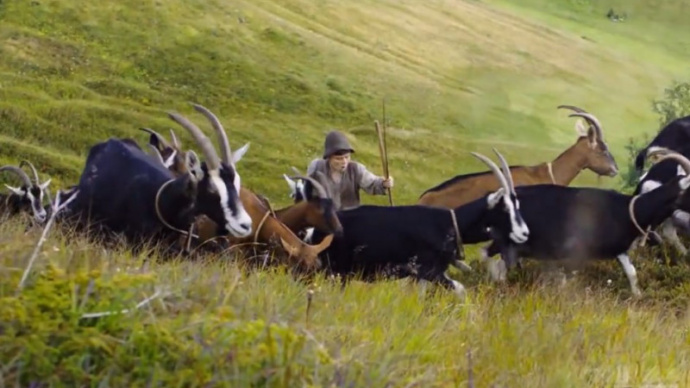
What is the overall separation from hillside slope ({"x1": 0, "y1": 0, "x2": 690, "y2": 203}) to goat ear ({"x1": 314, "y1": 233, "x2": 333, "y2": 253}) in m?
22.1

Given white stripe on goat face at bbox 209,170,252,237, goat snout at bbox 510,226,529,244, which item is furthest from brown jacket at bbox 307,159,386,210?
white stripe on goat face at bbox 209,170,252,237

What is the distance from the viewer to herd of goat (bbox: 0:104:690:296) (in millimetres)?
11250

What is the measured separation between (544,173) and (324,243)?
19.9 feet

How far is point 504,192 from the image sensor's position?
44.7 feet

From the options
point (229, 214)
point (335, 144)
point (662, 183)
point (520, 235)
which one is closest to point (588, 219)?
point (520, 235)

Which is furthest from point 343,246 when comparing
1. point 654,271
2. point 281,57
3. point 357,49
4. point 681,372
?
point 357,49

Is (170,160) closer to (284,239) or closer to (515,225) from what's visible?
(284,239)

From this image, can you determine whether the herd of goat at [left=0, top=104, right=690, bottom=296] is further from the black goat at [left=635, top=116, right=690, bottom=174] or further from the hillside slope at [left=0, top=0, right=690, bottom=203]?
the hillside slope at [left=0, top=0, right=690, bottom=203]

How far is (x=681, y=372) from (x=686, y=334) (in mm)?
1740

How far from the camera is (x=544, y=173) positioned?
17.2m

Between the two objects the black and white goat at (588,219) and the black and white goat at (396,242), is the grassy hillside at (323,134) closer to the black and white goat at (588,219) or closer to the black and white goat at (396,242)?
the black and white goat at (588,219)

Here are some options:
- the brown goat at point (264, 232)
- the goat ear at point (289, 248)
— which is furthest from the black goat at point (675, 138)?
the goat ear at point (289, 248)

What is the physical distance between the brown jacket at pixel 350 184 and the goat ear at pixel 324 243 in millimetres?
2039

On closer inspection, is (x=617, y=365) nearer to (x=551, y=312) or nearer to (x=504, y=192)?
(x=551, y=312)
